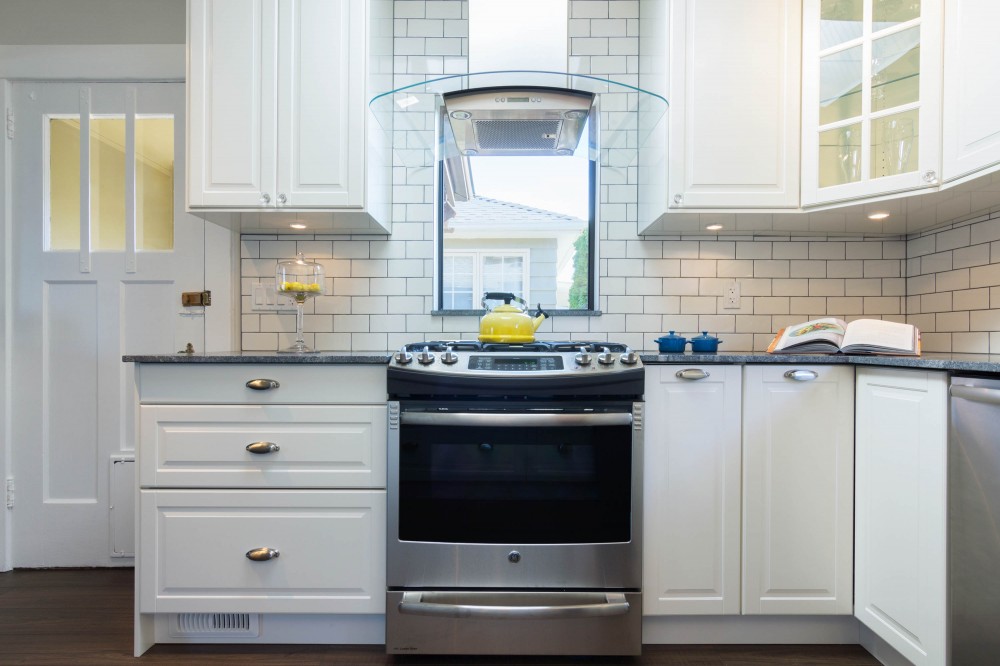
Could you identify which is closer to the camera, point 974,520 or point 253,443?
point 974,520

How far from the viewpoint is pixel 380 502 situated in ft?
5.91

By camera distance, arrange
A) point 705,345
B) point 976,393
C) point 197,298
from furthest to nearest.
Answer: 1. point 197,298
2. point 705,345
3. point 976,393

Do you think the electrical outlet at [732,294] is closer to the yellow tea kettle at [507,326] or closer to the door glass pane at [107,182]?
the yellow tea kettle at [507,326]

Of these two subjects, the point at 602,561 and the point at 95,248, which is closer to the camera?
the point at 602,561

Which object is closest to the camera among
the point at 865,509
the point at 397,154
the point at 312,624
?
the point at 865,509

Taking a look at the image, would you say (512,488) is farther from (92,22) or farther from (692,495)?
(92,22)

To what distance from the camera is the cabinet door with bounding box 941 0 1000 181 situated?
1.50 m

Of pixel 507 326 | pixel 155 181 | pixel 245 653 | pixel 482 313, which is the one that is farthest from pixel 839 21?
pixel 245 653

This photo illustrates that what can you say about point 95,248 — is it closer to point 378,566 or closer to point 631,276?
point 378,566

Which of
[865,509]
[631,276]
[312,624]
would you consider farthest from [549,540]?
[631,276]

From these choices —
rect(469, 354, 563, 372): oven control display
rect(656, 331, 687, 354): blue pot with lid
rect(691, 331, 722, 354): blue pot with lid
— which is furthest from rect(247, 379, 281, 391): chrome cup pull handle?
rect(691, 331, 722, 354): blue pot with lid

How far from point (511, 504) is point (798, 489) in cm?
91

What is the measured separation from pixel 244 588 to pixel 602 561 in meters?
1.13

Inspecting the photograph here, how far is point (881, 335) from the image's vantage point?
6.15 feet
